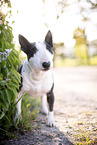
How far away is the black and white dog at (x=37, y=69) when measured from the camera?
6.14 feet

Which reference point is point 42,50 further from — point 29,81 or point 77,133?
point 77,133

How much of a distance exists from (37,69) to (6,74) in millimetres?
545

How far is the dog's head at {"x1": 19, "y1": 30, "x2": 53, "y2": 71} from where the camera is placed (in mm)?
1841

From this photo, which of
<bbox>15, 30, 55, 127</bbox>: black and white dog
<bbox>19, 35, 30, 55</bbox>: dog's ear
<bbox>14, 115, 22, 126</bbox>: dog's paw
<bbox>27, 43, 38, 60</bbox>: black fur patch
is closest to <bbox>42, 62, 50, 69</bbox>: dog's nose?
<bbox>15, 30, 55, 127</bbox>: black and white dog

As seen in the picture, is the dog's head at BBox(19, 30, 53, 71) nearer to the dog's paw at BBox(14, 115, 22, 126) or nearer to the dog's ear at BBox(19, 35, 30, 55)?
the dog's ear at BBox(19, 35, 30, 55)

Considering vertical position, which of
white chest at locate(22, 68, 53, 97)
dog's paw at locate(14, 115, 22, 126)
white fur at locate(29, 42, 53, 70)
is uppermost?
white fur at locate(29, 42, 53, 70)

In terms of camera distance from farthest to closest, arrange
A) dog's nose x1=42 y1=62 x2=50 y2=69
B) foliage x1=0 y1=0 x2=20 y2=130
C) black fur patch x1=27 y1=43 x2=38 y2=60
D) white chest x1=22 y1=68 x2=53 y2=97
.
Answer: white chest x1=22 y1=68 x2=53 y2=97 → black fur patch x1=27 y1=43 x2=38 y2=60 → dog's nose x1=42 y1=62 x2=50 y2=69 → foliage x1=0 y1=0 x2=20 y2=130

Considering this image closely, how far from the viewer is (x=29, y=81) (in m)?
2.17

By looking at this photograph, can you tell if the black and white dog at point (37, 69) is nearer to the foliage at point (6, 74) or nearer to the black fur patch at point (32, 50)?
the black fur patch at point (32, 50)

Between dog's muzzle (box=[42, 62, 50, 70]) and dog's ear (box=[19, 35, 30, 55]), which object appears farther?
dog's ear (box=[19, 35, 30, 55])

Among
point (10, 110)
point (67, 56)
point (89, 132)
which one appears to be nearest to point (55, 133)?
point (89, 132)

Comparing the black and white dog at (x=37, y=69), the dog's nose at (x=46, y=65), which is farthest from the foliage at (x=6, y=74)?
the dog's nose at (x=46, y=65)

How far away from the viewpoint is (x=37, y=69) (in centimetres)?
209

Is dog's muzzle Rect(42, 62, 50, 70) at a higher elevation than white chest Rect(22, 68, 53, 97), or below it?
higher
